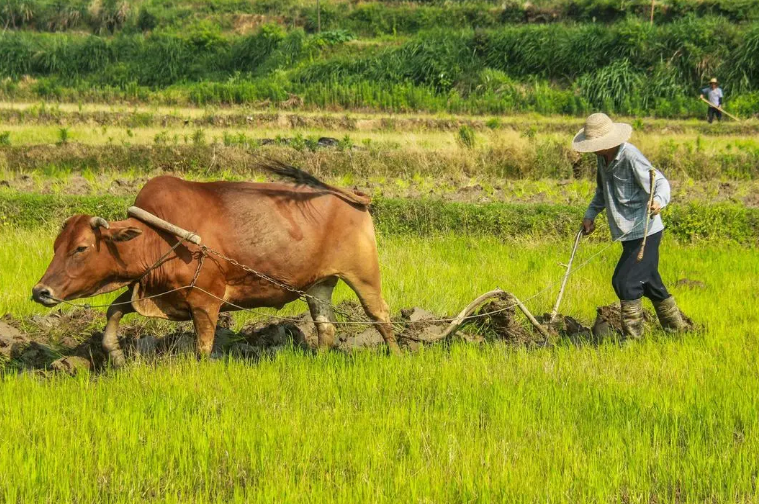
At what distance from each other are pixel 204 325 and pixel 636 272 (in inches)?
115

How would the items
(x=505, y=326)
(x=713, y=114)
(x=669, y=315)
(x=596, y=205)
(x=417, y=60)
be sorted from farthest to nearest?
(x=417, y=60), (x=713, y=114), (x=505, y=326), (x=596, y=205), (x=669, y=315)

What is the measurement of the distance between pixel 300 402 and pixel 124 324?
2.70m

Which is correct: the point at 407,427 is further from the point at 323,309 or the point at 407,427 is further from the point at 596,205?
the point at 596,205

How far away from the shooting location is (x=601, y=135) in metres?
6.20

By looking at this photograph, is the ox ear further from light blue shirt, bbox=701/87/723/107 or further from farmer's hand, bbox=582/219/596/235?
light blue shirt, bbox=701/87/723/107

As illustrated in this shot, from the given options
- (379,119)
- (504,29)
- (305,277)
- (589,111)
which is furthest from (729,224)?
(504,29)

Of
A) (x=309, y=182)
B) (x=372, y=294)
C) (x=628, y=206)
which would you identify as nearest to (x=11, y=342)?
(x=309, y=182)

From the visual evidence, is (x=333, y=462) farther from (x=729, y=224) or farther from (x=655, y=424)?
(x=729, y=224)

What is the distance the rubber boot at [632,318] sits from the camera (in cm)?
635

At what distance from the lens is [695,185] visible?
13.0 metres

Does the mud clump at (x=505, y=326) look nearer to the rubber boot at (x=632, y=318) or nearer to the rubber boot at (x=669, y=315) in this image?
the rubber boot at (x=632, y=318)

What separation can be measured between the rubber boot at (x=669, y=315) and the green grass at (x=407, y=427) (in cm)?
14

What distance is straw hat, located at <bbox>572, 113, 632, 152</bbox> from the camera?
6.14m

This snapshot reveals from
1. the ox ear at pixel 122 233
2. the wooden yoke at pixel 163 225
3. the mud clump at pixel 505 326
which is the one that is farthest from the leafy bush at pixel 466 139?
the ox ear at pixel 122 233
